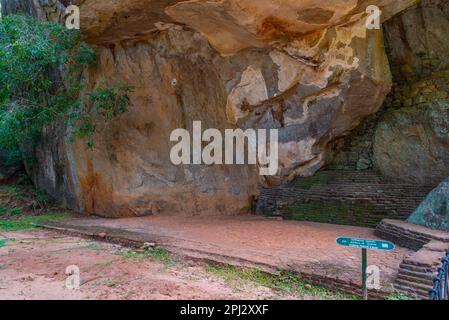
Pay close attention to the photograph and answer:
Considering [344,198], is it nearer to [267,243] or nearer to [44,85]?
[267,243]

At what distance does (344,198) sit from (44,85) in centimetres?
853

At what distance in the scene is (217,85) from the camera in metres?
10.1

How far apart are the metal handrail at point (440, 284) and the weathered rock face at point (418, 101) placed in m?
4.49

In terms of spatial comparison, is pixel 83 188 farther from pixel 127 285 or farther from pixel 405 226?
pixel 405 226

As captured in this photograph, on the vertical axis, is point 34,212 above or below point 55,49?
below

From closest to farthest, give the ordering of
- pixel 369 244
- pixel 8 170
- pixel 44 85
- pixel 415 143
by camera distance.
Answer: pixel 369 244 → pixel 415 143 → pixel 44 85 → pixel 8 170

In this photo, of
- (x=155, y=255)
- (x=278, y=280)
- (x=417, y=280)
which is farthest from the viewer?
(x=155, y=255)

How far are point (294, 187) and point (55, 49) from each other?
7.13 meters

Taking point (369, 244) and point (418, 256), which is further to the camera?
point (418, 256)

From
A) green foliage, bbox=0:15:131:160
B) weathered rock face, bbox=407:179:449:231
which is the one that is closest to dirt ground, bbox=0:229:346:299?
weathered rock face, bbox=407:179:449:231

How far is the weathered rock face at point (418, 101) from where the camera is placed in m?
8.17

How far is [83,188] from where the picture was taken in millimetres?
11906

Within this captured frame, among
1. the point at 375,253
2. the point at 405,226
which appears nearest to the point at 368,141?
the point at 405,226

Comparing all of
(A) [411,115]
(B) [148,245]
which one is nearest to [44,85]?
(B) [148,245]
